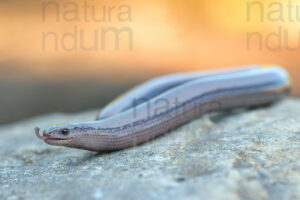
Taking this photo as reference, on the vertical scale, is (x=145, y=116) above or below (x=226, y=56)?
below

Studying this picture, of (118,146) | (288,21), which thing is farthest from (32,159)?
(288,21)

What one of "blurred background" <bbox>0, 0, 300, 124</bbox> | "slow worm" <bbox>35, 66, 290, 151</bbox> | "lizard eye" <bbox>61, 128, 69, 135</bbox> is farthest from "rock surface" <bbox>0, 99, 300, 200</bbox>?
"blurred background" <bbox>0, 0, 300, 124</bbox>

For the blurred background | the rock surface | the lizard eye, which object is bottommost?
the rock surface

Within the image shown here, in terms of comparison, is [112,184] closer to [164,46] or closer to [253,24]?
[164,46]

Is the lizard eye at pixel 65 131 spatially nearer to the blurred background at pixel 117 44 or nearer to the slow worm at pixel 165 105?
the slow worm at pixel 165 105

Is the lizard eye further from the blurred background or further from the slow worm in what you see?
the blurred background

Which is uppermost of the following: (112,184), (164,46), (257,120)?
(164,46)
